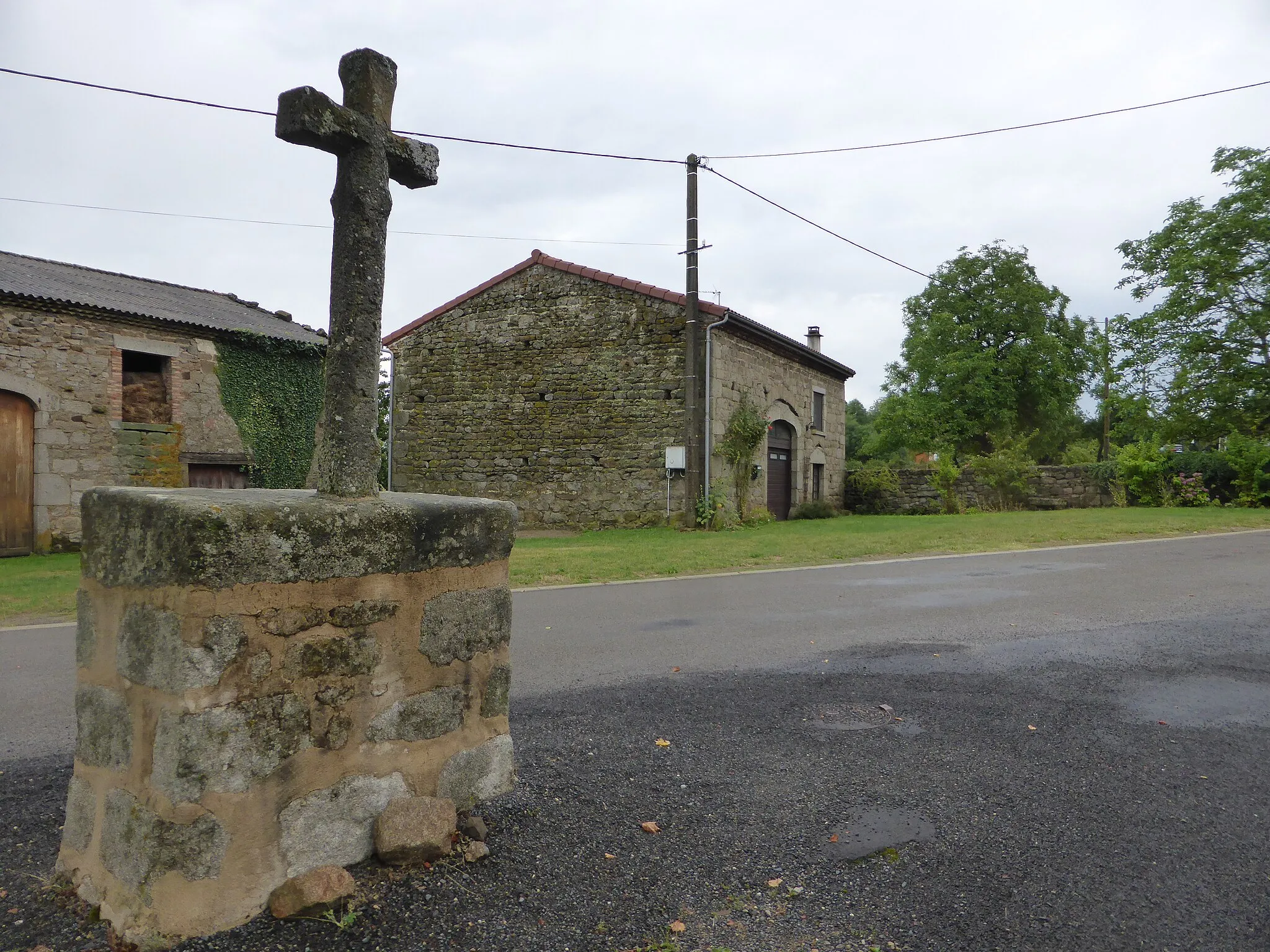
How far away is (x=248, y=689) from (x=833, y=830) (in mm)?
2070

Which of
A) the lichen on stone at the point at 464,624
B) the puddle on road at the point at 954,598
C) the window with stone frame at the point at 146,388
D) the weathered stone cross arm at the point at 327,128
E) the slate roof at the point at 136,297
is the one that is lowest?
the puddle on road at the point at 954,598

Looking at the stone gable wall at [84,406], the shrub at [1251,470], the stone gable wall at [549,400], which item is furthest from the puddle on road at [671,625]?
the shrub at [1251,470]

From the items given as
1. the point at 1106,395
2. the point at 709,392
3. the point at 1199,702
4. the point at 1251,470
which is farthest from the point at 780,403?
the point at 1106,395

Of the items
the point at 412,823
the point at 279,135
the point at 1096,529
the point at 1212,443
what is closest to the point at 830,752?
the point at 412,823

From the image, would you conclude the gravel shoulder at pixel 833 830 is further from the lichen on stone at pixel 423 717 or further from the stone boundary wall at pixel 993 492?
the stone boundary wall at pixel 993 492

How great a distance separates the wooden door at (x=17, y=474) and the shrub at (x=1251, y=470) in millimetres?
26951

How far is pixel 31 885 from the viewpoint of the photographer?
8.51 feet

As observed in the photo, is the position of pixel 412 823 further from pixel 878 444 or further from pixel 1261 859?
pixel 878 444

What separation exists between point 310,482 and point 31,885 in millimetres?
1493

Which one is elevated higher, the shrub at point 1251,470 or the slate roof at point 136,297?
the slate roof at point 136,297

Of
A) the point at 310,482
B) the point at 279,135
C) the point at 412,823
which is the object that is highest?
the point at 279,135

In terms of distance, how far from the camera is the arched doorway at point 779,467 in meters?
21.2

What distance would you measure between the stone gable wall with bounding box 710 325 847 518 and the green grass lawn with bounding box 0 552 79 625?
11697 mm

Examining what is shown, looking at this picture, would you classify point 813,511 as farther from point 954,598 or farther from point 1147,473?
point 954,598
